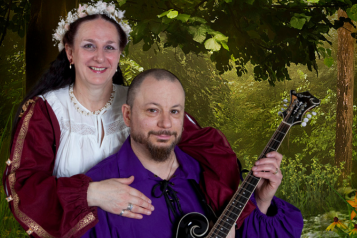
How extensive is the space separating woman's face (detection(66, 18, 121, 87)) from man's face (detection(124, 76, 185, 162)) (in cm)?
40

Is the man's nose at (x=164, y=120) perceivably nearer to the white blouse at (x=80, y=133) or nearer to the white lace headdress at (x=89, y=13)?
the white blouse at (x=80, y=133)

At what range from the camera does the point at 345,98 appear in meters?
4.17

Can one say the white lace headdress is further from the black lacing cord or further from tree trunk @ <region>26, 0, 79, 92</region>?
the black lacing cord

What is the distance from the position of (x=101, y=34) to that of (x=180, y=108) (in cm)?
77

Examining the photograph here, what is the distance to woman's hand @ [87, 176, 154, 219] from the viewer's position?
5.73 feet

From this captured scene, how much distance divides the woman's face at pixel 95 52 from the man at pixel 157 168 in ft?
1.04

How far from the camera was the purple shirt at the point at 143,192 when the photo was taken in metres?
1.81

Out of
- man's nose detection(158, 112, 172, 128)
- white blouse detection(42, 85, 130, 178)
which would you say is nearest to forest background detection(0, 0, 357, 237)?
white blouse detection(42, 85, 130, 178)

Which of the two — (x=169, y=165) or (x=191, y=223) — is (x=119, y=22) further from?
(x=191, y=223)

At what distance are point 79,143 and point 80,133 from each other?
7 centimetres

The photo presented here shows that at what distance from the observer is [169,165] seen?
6.72 ft

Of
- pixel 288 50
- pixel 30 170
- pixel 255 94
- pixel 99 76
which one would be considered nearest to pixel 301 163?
pixel 255 94

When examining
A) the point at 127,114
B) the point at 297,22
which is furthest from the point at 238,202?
the point at 297,22

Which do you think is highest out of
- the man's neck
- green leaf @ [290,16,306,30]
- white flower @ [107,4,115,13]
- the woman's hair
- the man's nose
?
green leaf @ [290,16,306,30]
